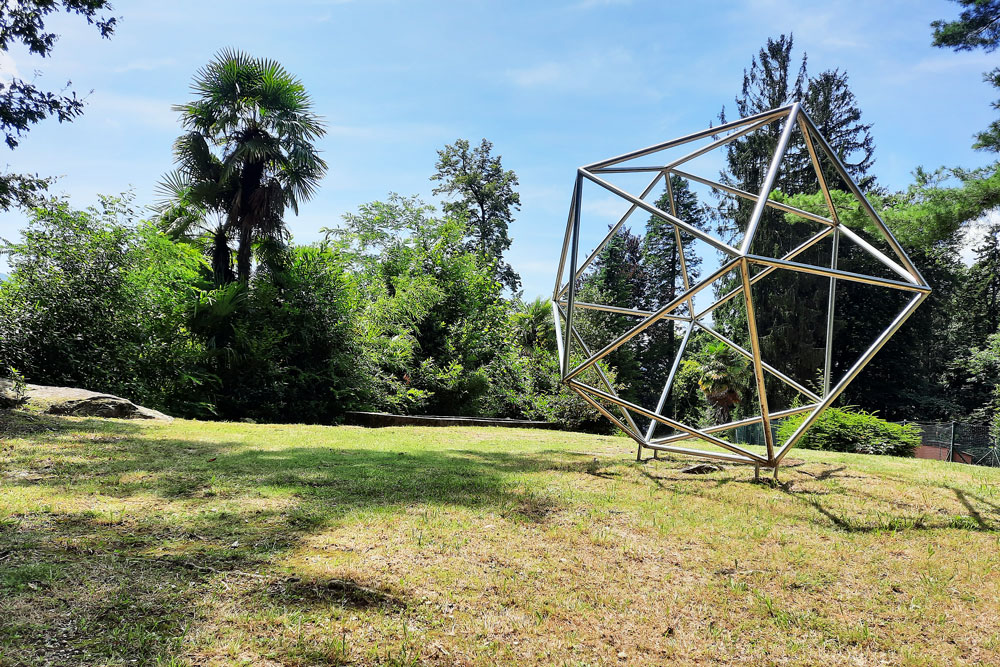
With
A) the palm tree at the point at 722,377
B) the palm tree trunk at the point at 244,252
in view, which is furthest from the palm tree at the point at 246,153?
the palm tree at the point at 722,377

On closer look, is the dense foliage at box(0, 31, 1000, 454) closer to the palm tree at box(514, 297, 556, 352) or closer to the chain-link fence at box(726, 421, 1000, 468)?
the palm tree at box(514, 297, 556, 352)

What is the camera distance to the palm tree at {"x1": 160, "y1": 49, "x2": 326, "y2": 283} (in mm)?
16578

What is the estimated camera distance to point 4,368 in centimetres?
1083

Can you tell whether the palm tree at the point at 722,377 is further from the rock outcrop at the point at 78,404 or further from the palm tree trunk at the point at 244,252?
the rock outcrop at the point at 78,404

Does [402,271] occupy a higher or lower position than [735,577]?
higher

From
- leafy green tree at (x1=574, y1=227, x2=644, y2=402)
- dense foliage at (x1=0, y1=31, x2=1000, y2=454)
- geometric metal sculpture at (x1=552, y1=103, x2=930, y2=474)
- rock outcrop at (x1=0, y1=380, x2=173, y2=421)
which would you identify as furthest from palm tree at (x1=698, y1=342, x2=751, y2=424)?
rock outcrop at (x1=0, y1=380, x2=173, y2=421)

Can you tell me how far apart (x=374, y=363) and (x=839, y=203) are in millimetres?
12774

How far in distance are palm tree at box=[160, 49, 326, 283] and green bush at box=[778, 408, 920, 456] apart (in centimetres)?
1479

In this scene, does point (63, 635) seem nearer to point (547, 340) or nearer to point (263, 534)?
point (263, 534)

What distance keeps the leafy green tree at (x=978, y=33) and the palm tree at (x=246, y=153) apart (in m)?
15.6

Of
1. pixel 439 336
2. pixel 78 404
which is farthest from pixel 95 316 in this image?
pixel 439 336

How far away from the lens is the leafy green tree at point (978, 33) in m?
12.0

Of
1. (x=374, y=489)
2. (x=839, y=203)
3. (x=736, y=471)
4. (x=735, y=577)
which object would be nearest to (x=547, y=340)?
(x=839, y=203)

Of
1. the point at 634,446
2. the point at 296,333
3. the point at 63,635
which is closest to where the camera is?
the point at 63,635
